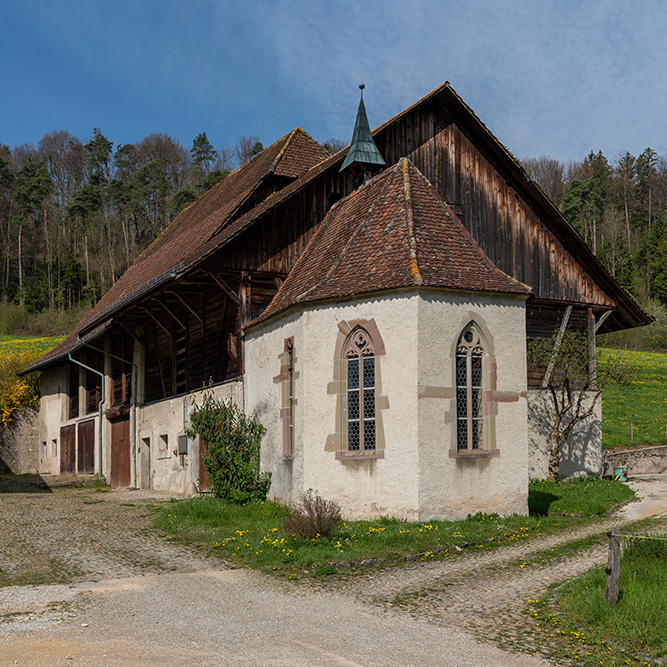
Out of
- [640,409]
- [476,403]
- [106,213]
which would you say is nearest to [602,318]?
[476,403]

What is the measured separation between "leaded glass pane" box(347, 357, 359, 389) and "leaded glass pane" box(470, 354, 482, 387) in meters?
2.06

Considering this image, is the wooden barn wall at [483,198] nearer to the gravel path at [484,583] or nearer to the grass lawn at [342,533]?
the grass lawn at [342,533]

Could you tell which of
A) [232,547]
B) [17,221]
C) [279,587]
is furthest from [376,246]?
[17,221]

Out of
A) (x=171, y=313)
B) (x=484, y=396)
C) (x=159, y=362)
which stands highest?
(x=171, y=313)

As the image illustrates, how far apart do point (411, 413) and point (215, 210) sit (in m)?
12.6

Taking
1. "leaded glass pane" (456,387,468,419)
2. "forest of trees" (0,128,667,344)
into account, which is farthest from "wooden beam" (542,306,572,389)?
"forest of trees" (0,128,667,344)

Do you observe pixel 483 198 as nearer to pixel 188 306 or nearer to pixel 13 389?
→ pixel 188 306

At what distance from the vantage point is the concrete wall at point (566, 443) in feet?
64.6

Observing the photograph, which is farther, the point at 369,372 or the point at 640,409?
the point at 640,409

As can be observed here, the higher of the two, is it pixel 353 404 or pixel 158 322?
pixel 158 322

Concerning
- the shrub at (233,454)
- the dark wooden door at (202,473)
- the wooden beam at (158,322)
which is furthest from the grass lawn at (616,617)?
the wooden beam at (158,322)

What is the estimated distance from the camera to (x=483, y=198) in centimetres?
1961

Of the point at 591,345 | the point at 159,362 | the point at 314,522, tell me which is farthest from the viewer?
the point at 159,362

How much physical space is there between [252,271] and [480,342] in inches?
220
